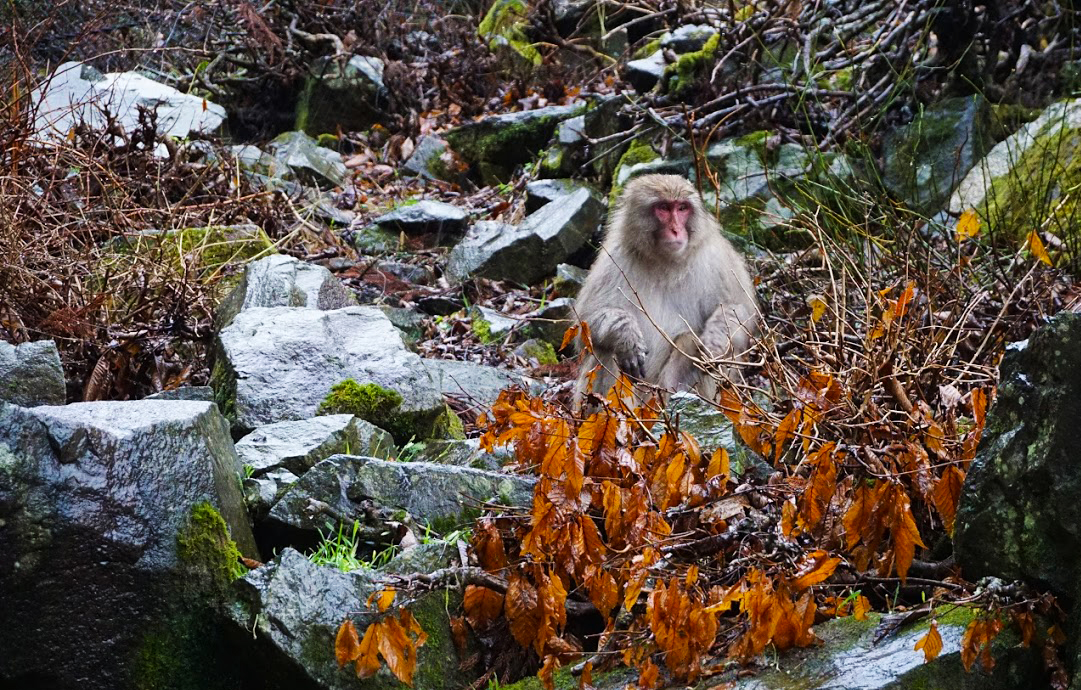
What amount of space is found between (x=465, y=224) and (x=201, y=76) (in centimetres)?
468

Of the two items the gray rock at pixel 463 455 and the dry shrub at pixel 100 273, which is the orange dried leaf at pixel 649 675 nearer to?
the gray rock at pixel 463 455

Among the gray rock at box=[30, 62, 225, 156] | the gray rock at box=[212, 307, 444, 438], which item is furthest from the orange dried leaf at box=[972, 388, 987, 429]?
the gray rock at box=[30, 62, 225, 156]

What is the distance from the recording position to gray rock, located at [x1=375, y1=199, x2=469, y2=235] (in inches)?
389

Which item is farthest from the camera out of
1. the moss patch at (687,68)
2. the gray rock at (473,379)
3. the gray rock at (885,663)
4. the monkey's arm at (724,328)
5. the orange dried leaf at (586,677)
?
the moss patch at (687,68)

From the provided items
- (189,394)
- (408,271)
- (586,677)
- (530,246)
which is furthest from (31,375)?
(408,271)

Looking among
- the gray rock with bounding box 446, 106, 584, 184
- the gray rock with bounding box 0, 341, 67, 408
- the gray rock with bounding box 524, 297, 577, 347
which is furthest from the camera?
the gray rock with bounding box 446, 106, 584, 184

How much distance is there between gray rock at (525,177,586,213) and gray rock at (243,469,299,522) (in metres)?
5.48

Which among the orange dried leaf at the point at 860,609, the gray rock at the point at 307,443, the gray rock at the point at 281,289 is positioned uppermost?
the gray rock at the point at 281,289

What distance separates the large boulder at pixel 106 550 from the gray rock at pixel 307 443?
73 cm

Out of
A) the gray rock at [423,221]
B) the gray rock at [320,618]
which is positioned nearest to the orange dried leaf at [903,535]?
the gray rock at [320,618]

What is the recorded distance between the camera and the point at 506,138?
37.1 ft

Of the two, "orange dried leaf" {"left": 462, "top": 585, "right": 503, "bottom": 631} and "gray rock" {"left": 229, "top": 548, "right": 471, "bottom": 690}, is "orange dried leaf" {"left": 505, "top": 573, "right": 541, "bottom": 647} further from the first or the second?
"gray rock" {"left": 229, "top": 548, "right": 471, "bottom": 690}

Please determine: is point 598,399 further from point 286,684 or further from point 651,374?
point 651,374

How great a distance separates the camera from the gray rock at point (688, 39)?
10.4 meters
